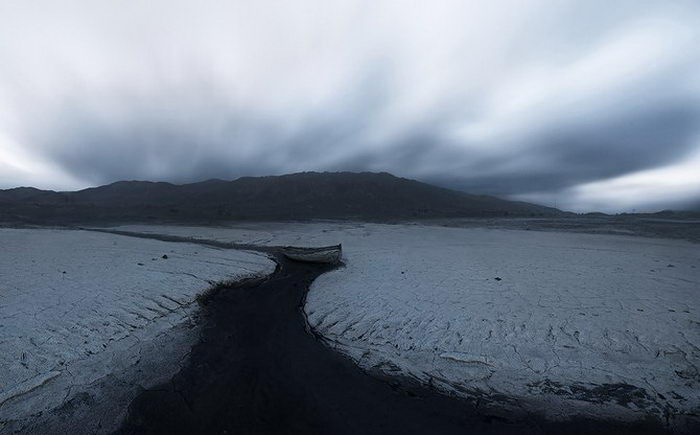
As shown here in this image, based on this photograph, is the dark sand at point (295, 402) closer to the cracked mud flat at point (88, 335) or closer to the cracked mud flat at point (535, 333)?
the cracked mud flat at point (535, 333)

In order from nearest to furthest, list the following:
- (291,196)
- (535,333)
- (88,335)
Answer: (88,335) < (535,333) < (291,196)

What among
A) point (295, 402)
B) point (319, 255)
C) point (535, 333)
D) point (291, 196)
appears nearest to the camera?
point (295, 402)

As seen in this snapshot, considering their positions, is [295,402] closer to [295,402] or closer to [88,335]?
[295,402]

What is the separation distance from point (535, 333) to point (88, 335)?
33.1 ft

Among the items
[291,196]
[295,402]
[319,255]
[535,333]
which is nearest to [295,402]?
[295,402]

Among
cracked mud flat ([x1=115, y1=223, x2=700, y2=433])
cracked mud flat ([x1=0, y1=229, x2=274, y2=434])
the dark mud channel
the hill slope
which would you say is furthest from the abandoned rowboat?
the hill slope

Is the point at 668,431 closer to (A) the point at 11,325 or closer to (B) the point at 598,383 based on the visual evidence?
(B) the point at 598,383

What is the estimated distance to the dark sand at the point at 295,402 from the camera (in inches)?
199

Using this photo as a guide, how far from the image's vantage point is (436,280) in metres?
12.0

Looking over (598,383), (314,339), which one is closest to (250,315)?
(314,339)

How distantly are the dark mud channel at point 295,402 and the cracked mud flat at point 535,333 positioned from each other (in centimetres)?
34

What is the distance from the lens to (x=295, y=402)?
5676 millimetres

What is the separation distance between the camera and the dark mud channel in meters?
5.06

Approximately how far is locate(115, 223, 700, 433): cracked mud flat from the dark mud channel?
1.10 ft
